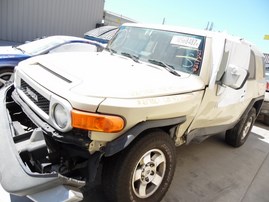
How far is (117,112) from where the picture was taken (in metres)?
2.02

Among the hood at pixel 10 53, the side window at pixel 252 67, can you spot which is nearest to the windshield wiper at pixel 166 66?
the side window at pixel 252 67

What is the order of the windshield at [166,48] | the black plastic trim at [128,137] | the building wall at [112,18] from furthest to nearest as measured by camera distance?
the building wall at [112,18] < the windshield at [166,48] < the black plastic trim at [128,137]

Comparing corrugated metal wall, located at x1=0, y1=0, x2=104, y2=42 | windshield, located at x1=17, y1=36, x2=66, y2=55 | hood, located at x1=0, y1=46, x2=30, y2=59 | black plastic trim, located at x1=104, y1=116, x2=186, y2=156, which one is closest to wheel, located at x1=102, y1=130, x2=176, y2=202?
black plastic trim, located at x1=104, y1=116, x2=186, y2=156

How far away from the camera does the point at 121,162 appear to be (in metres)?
2.22

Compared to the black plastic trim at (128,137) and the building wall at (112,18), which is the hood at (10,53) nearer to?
the black plastic trim at (128,137)

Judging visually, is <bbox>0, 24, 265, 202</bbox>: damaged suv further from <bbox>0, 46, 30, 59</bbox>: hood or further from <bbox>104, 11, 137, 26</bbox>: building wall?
<bbox>104, 11, 137, 26</bbox>: building wall

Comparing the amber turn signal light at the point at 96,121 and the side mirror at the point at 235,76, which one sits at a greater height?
the side mirror at the point at 235,76

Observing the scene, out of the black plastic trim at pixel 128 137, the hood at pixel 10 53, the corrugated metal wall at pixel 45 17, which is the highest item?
the black plastic trim at pixel 128 137

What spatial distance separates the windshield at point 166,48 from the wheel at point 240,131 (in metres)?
2.05

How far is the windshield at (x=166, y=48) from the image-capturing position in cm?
299

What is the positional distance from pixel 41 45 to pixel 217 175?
4.46 m

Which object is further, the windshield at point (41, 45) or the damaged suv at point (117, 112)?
the windshield at point (41, 45)

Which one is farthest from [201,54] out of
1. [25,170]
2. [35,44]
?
[35,44]

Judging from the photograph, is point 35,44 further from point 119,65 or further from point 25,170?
point 25,170
